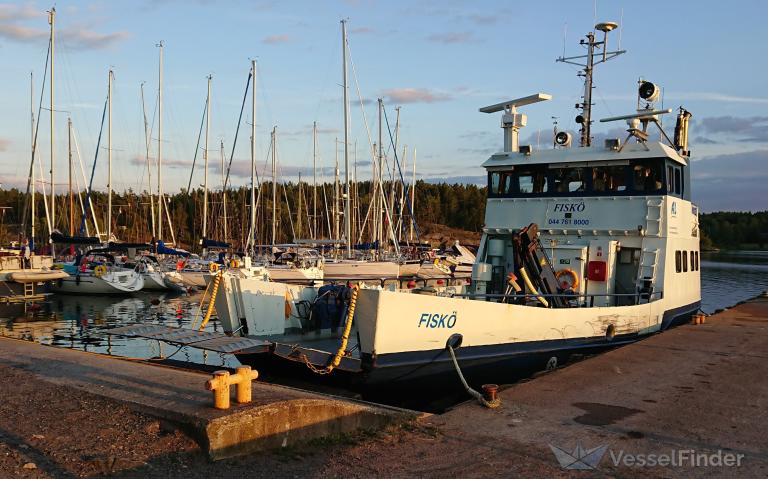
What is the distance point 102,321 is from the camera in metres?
26.0

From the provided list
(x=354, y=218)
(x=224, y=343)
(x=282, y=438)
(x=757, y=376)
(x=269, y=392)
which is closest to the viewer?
(x=282, y=438)

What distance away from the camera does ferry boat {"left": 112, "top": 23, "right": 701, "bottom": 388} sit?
32.3ft

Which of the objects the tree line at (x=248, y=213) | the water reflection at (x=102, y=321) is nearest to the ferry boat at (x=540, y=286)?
the water reflection at (x=102, y=321)

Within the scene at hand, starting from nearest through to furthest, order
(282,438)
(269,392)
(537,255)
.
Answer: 1. (282,438)
2. (269,392)
3. (537,255)

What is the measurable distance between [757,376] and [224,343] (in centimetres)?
871

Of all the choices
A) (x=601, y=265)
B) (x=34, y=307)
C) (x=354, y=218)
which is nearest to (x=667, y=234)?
(x=601, y=265)

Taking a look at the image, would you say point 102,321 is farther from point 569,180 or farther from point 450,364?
point 450,364

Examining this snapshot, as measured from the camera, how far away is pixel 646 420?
26.0 feet

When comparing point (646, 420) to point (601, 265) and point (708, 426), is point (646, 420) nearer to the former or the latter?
point (708, 426)

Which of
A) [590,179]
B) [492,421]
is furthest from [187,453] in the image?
[590,179]

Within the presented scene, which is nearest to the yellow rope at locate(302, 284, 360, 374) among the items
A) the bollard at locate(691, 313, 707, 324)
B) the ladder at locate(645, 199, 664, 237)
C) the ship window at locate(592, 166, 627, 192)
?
the ship window at locate(592, 166, 627, 192)

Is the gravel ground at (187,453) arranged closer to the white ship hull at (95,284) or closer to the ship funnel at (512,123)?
the ship funnel at (512,123)

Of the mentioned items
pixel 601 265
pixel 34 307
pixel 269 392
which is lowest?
pixel 34 307

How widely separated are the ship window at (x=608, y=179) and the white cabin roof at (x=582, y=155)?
39 cm
